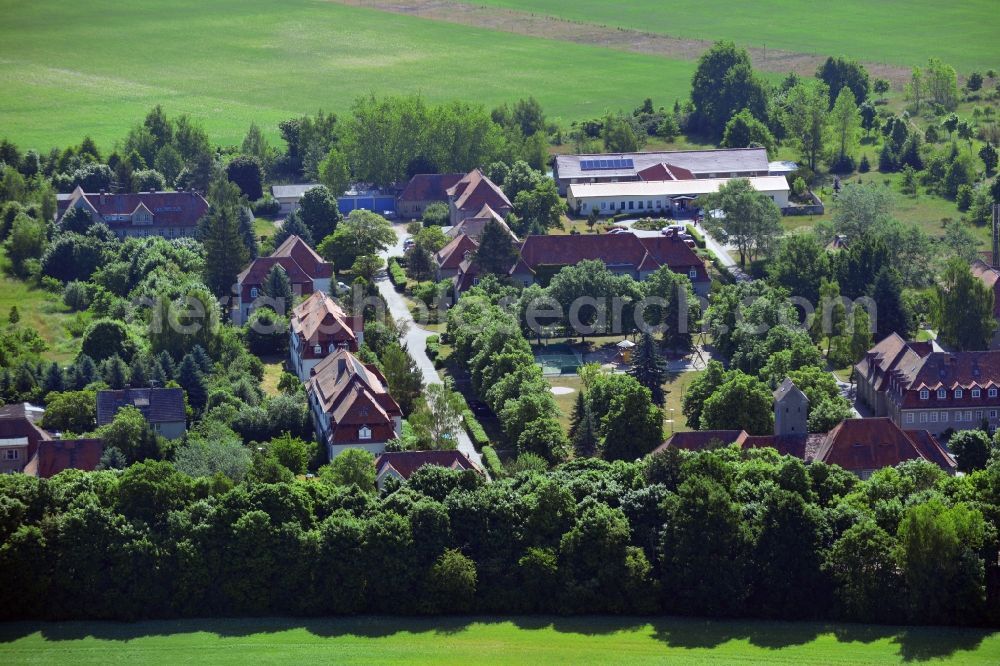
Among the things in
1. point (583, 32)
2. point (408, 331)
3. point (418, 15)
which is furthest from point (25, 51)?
point (408, 331)

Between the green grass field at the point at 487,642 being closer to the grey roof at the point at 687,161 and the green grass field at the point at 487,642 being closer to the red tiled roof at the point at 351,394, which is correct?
the red tiled roof at the point at 351,394

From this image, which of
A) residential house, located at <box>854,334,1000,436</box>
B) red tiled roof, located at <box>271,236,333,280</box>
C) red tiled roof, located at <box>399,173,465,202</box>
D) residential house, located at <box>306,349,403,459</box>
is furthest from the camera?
red tiled roof, located at <box>399,173,465,202</box>

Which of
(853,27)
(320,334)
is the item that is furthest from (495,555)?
(853,27)

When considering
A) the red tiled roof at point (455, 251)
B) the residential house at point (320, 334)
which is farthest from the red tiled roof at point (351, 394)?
the red tiled roof at point (455, 251)

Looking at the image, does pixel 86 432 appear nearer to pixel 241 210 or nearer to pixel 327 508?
pixel 327 508

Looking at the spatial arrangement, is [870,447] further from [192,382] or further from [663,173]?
[663,173]

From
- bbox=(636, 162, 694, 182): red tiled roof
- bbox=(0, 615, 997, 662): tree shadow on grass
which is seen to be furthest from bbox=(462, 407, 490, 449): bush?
bbox=(636, 162, 694, 182): red tiled roof

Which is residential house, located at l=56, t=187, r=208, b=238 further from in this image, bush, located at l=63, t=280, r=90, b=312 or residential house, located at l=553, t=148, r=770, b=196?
residential house, located at l=553, t=148, r=770, b=196

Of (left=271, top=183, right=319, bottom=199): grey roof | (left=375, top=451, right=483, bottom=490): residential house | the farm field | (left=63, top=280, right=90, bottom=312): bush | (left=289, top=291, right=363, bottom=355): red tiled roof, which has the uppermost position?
the farm field
